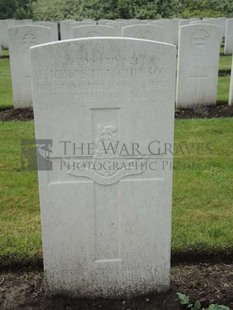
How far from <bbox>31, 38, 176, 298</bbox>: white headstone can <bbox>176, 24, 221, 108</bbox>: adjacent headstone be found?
5.45 meters

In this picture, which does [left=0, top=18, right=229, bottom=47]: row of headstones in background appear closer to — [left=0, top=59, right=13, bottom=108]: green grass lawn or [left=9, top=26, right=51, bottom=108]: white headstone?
[left=0, top=59, right=13, bottom=108]: green grass lawn

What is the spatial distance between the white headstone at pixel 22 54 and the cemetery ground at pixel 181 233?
207cm

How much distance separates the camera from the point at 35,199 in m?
4.14

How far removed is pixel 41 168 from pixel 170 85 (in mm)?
905

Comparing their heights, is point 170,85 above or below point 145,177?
above

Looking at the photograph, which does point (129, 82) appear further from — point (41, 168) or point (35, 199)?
point (35, 199)

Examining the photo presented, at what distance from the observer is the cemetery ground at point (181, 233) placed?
2.79 m

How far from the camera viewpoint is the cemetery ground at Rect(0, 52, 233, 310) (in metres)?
2.79

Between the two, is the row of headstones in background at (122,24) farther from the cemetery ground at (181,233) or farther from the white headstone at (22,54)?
the cemetery ground at (181,233)

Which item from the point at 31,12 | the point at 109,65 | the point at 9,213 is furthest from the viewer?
the point at 31,12

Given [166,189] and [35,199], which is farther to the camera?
[35,199]

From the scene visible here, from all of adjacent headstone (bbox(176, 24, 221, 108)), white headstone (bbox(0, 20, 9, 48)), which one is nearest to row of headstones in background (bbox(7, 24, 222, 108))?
adjacent headstone (bbox(176, 24, 221, 108))

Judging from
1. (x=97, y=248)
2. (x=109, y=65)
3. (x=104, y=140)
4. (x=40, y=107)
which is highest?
(x=109, y=65)

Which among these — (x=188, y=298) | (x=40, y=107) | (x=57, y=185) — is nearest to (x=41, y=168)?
(x=57, y=185)
